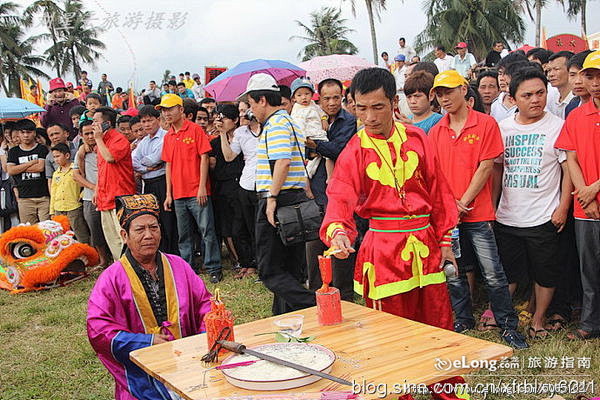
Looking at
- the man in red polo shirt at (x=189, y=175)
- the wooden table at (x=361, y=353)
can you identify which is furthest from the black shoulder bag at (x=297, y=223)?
the man in red polo shirt at (x=189, y=175)

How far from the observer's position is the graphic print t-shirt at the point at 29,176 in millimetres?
8047

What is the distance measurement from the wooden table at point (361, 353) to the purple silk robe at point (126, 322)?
0.42m

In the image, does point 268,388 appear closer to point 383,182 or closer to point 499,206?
point 383,182

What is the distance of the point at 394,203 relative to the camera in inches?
119

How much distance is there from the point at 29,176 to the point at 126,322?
19.7 feet

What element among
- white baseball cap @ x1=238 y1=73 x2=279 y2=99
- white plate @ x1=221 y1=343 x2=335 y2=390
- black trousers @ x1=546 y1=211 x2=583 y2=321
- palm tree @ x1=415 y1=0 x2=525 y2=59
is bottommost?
black trousers @ x1=546 y1=211 x2=583 y2=321

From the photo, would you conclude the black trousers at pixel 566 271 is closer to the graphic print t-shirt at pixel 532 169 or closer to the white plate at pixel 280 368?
the graphic print t-shirt at pixel 532 169

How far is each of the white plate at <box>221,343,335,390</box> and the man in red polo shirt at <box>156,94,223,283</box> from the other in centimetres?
466

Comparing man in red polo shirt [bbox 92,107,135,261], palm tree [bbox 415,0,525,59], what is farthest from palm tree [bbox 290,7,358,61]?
man in red polo shirt [bbox 92,107,135,261]

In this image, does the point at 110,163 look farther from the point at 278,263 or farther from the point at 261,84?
the point at 278,263

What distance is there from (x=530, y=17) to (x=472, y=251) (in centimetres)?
2517

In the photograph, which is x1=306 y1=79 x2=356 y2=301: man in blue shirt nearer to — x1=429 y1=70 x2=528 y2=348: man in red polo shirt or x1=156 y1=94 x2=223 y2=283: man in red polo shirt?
x1=429 y1=70 x2=528 y2=348: man in red polo shirt

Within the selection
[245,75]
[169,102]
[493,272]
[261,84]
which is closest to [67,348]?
[261,84]

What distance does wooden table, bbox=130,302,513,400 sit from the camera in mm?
1929
